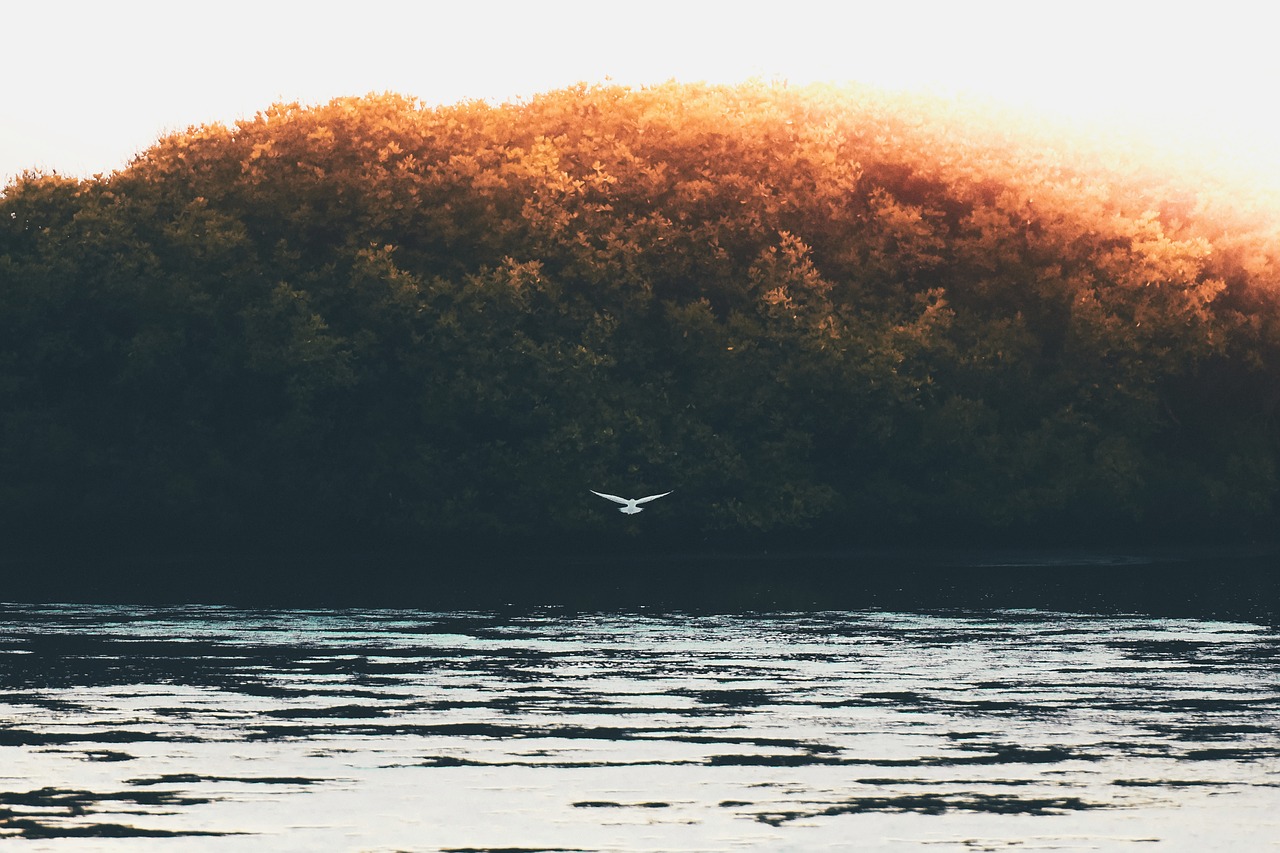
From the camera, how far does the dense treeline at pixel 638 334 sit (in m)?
67.2

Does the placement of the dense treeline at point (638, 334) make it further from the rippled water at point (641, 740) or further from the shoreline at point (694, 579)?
the rippled water at point (641, 740)

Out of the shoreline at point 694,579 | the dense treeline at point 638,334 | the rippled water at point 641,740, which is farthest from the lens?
the dense treeline at point 638,334

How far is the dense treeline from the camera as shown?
67.2m

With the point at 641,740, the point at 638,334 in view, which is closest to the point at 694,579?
the point at 638,334

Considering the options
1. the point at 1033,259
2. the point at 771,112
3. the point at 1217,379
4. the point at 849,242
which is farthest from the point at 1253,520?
the point at 771,112

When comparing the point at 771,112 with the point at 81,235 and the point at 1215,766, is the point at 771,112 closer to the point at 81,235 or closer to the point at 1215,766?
the point at 81,235

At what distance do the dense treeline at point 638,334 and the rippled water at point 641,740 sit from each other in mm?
34218

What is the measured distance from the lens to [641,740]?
19.3 metres

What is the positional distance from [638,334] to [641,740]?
51949 mm

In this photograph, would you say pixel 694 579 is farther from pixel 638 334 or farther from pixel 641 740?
pixel 641 740

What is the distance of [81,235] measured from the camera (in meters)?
68.9

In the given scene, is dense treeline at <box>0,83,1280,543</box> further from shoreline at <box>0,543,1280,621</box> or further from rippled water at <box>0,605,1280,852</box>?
rippled water at <box>0,605,1280,852</box>

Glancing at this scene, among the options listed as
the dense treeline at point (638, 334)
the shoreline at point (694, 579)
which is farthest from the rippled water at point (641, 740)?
the dense treeline at point (638, 334)

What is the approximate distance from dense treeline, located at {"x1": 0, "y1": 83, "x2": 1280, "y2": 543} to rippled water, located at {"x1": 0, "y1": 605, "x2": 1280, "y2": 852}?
34218 millimetres
